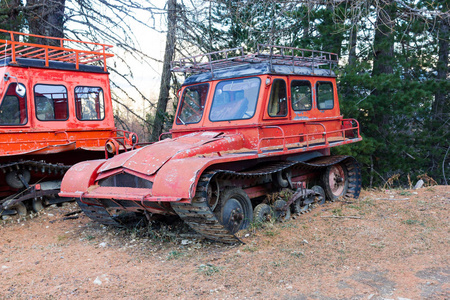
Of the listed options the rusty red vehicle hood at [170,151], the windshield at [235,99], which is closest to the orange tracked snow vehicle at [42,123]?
the rusty red vehicle hood at [170,151]

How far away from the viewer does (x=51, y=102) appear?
905 cm

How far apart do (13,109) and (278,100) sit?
5.15m

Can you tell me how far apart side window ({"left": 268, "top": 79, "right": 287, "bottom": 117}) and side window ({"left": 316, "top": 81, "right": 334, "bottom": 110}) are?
1.19 meters

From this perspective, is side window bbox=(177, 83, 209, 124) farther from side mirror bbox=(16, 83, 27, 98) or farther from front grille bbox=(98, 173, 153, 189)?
side mirror bbox=(16, 83, 27, 98)

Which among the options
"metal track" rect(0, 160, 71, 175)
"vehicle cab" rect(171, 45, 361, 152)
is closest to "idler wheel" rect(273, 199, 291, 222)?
"vehicle cab" rect(171, 45, 361, 152)

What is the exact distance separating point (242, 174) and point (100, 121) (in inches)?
192

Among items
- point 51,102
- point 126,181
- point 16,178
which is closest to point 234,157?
point 126,181

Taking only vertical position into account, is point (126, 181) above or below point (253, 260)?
above

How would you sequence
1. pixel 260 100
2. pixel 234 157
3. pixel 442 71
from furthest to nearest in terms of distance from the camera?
pixel 442 71 → pixel 260 100 → pixel 234 157

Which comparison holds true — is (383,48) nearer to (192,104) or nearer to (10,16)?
(192,104)

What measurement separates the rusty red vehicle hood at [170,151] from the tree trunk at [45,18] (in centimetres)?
724

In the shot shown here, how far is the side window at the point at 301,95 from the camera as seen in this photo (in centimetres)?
785

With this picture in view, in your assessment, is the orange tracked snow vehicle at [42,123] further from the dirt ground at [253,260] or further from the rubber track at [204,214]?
the rubber track at [204,214]

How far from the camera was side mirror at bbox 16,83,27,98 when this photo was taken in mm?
8508
